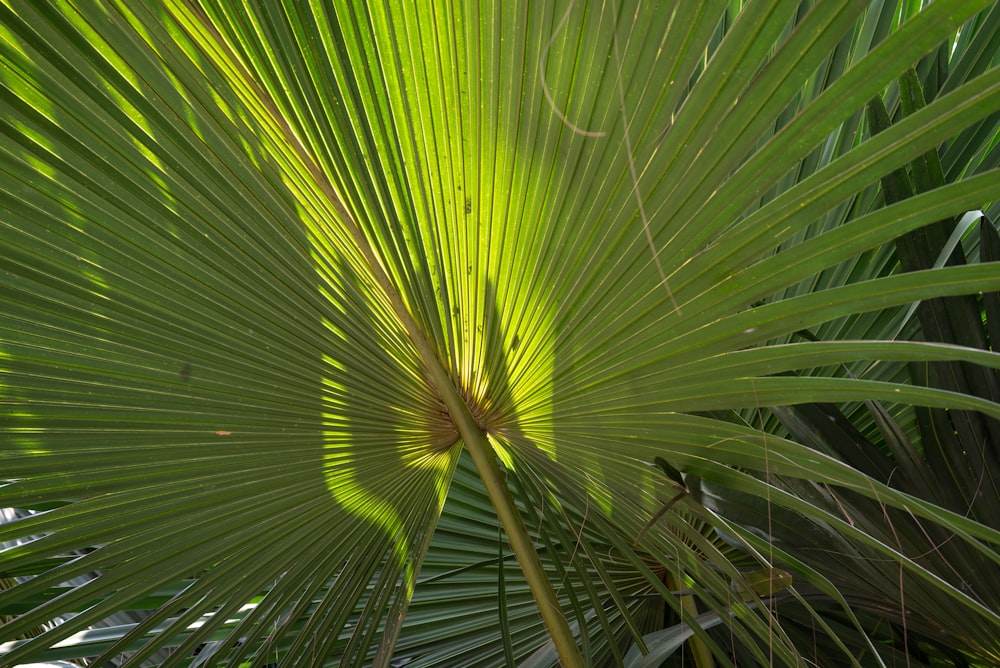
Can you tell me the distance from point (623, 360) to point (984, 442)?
0.56 m

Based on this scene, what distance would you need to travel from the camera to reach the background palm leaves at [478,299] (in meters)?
0.77

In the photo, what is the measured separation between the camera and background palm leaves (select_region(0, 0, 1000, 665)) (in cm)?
77

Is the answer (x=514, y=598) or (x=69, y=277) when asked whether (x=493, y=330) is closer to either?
(x=69, y=277)

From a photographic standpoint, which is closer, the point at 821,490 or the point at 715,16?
the point at 715,16

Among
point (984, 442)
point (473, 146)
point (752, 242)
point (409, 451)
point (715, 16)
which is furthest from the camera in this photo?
point (409, 451)

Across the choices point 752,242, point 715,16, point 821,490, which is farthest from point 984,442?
point 715,16

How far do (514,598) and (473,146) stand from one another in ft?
3.50

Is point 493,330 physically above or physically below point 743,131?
below

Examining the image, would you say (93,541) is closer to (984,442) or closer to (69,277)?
(69,277)

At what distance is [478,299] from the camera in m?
1.11

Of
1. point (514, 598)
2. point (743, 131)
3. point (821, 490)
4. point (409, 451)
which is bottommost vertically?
point (514, 598)

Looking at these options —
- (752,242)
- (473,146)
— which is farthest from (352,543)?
(752,242)

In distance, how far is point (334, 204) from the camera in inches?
39.6

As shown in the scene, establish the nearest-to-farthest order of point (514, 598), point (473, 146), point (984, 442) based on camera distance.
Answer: point (473, 146), point (984, 442), point (514, 598)
